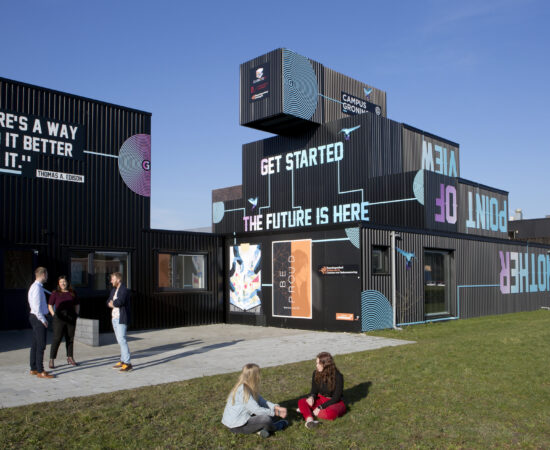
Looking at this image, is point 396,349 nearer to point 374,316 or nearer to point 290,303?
point 374,316

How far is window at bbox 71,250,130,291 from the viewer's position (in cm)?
1691

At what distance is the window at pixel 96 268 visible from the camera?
16.9 metres

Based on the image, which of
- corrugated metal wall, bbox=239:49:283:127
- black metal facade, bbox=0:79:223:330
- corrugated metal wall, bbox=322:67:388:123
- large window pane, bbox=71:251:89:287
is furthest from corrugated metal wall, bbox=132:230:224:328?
corrugated metal wall, bbox=322:67:388:123

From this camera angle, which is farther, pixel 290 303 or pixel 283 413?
pixel 290 303

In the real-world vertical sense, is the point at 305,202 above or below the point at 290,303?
above

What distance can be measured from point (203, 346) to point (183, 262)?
639 centimetres

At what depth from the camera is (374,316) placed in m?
16.4

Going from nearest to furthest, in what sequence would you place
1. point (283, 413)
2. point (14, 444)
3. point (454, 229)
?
point (14, 444) → point (283, 413) → point (454, 229)

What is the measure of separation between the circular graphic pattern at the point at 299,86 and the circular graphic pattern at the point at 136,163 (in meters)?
11.4

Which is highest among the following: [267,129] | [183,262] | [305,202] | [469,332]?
[267,129]

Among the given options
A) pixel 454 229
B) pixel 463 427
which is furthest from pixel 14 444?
pixel 454 229

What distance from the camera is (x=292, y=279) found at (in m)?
18.1

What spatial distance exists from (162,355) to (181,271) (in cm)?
753

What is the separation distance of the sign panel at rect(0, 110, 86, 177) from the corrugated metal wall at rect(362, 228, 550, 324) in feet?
31.5
